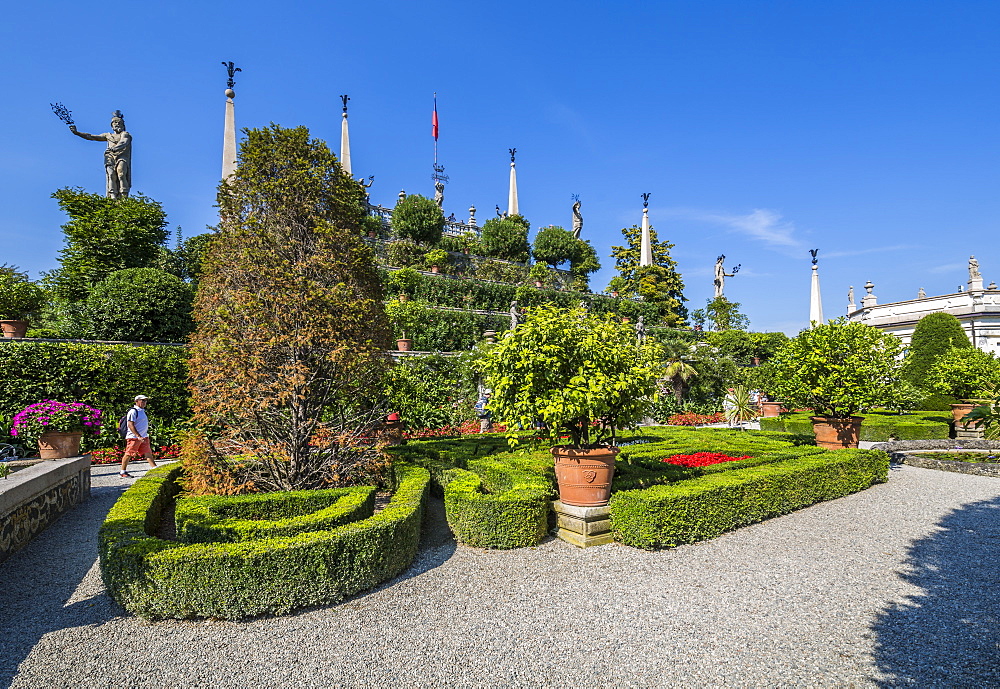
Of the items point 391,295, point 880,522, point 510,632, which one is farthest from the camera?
point 391,295

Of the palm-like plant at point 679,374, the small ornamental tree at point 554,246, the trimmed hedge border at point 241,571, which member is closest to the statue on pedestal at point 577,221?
the small ornamental tree at point 554,246

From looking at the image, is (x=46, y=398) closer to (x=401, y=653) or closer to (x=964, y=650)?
(x=401, y=653)

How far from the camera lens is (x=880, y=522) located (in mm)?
6680

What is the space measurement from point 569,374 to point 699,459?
408cm

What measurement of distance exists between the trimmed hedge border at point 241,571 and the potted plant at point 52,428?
5.94m

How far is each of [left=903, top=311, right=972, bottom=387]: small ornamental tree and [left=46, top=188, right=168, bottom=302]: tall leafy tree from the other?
33152 mm

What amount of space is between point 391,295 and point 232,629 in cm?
2029

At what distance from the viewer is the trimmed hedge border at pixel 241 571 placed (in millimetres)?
4020

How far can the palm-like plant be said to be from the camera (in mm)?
21562

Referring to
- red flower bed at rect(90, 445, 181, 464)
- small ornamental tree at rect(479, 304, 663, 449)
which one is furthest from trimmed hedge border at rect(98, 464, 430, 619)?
red flower bed at rect(90, 445, 181, 464)

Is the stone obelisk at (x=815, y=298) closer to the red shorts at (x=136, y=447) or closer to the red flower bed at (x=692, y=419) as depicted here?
the red flower bed at (x=692, y=419)

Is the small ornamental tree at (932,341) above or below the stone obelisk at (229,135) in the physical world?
below

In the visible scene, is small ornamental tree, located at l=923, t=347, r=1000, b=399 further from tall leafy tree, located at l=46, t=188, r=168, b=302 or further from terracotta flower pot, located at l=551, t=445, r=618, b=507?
tall leafy tree, located at l=46, t=188, r=168, b=302

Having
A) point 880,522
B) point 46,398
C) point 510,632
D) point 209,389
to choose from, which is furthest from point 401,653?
point 46,398
